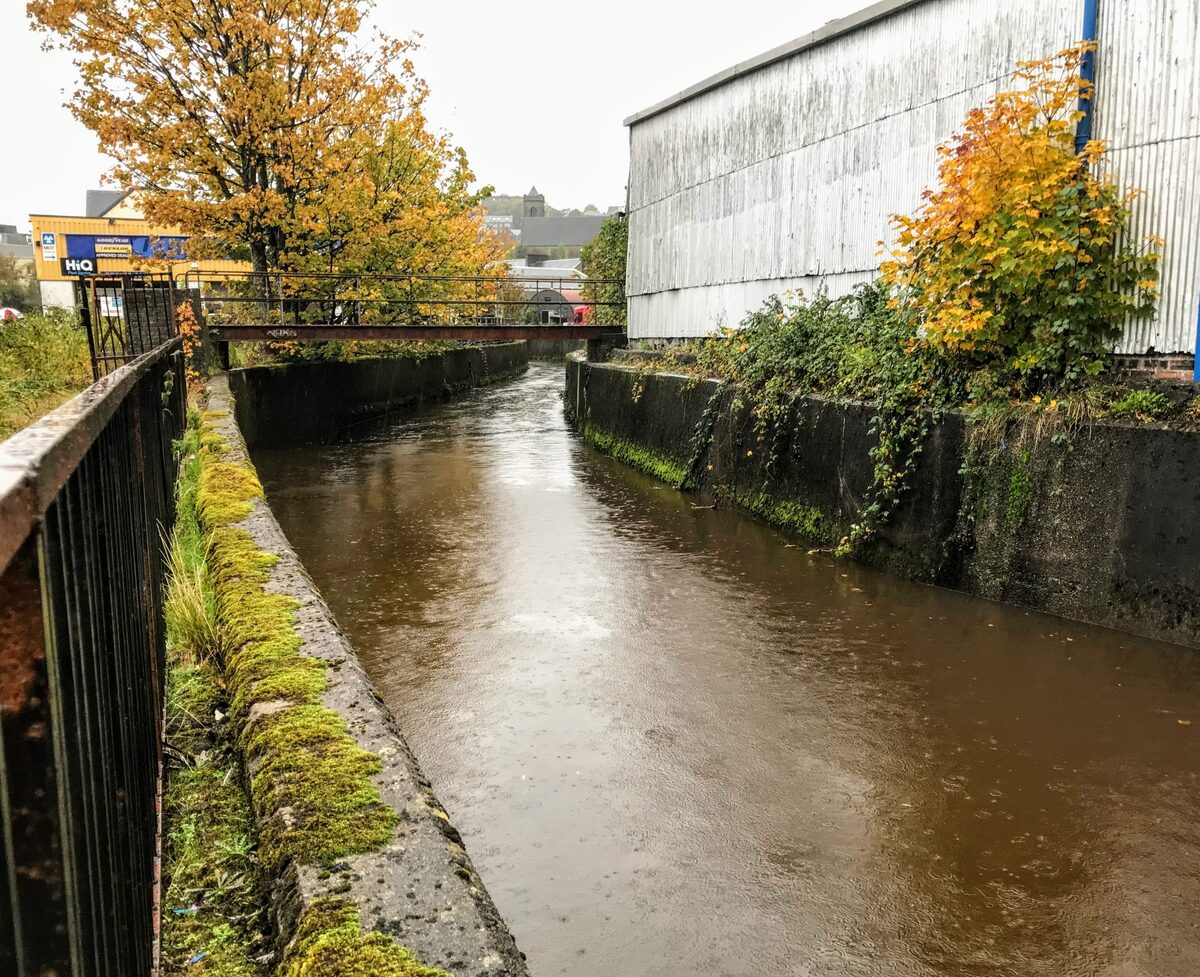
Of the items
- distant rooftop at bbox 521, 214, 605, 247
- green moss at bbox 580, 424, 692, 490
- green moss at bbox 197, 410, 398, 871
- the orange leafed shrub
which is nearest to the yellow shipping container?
green moss at bbox 580, 424, 692, 490

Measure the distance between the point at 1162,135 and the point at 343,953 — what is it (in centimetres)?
822

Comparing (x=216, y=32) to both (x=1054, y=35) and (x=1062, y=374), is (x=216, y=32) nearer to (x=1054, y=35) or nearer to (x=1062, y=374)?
(x=1054, y=35)

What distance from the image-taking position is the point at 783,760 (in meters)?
5.18

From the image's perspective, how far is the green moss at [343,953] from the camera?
6.70 ft

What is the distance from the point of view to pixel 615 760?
5180 millimetres

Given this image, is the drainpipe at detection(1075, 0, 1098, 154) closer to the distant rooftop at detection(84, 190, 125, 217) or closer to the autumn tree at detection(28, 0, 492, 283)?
the autumn tree at detection(28, 0, 492, 283)

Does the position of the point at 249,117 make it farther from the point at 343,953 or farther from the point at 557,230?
the point at 557,230

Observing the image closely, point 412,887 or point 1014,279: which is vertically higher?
point 1014,279

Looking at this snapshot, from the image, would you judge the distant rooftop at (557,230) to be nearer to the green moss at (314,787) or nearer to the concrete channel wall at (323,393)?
the concrete channel wall at (323,393)

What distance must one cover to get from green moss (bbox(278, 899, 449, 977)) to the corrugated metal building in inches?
290

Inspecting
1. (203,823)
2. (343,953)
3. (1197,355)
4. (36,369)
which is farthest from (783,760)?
(36,369)

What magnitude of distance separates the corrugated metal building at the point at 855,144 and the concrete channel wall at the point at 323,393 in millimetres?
6439

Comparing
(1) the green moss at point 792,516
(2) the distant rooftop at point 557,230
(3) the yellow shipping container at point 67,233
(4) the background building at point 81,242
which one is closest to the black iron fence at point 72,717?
(1) the green moss at point 792,516

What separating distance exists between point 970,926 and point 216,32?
18.8m
